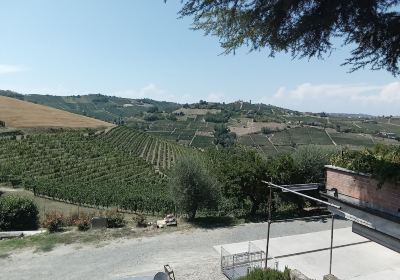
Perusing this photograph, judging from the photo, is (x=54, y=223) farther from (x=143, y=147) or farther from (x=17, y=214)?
Result: (x=143, y=147)

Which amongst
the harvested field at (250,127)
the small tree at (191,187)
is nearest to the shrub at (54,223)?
the small tree at (191,187)

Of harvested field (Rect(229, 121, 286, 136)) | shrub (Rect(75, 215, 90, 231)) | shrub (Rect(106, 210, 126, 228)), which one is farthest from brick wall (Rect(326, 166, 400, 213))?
harvested field (Rect(229, 121, 286, 136))

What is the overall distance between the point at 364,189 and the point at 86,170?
4652 centimetres

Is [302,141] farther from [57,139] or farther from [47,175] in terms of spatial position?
[47,175]

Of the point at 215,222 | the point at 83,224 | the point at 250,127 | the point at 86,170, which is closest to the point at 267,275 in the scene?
the point at 215,222

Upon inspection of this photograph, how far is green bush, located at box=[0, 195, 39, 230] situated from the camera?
22812 millimetres

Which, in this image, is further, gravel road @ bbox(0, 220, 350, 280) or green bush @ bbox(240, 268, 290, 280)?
gravel road @ bbox(0, 220, 350, 280)

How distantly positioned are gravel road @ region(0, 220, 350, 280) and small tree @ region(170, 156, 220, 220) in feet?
7.25

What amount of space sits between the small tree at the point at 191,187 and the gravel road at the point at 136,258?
221 centimetres

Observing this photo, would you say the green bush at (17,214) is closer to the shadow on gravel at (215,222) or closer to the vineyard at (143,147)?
the shadow on gravel at (215,222)

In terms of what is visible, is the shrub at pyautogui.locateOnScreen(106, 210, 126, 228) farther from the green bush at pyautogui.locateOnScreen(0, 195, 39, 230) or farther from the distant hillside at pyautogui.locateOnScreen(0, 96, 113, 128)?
the distant hillside at pyautogui.locateOnScreen(0, 96, 113, 128)

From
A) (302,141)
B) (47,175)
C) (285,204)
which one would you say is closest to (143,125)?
(302,141)

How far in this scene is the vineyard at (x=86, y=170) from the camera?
35.5 metres

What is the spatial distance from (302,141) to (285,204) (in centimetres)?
9741
